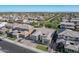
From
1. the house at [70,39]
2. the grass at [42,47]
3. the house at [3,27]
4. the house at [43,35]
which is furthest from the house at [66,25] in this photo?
the house at [3,27]

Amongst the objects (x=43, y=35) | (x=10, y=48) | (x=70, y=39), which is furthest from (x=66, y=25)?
(x=10, y=48)

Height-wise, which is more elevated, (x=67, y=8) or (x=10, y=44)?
(x=67, y=8)

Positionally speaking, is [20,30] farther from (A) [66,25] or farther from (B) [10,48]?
(A) [66,25]

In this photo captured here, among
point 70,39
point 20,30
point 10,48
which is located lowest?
point 10,48

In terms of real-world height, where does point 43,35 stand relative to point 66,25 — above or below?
below

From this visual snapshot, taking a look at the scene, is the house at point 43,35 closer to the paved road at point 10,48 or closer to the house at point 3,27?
the paved road at point 10,48
